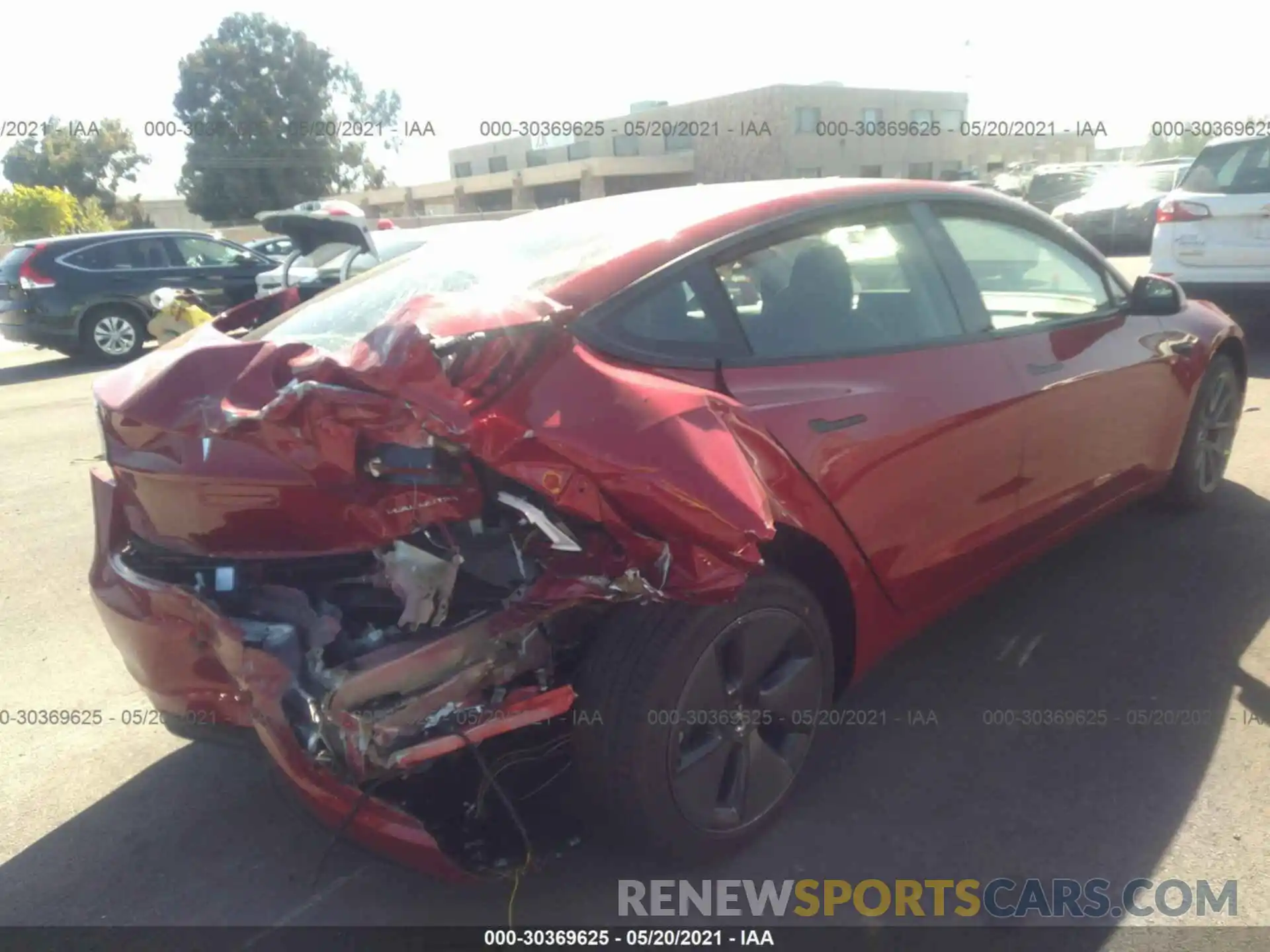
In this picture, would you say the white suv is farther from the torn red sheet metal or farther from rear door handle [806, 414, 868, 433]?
the torn red sheet metal

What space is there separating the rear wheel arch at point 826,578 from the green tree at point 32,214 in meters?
29.2

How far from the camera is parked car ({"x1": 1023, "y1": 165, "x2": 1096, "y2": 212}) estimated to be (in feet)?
70.7

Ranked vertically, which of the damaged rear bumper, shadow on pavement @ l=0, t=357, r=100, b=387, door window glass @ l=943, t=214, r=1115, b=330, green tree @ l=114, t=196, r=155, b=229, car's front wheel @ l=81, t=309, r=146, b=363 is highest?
door window glass @ l=943, t=214, r=1115, b=330

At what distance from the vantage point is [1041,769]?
121 inches

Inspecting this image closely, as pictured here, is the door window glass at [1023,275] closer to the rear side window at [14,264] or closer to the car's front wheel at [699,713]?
the car's front wheel at [699,713]

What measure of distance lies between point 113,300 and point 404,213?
4275 centimetres

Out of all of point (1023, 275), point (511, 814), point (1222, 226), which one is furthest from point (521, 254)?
point (1222, 226)

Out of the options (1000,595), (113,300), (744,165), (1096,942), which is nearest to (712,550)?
(1096,942)

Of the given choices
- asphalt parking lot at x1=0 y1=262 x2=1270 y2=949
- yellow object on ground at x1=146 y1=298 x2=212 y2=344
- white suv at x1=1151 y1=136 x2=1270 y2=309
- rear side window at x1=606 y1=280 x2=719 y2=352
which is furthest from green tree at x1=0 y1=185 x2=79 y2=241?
rear side window at x1=606 y1=280 x2=719 y2=352

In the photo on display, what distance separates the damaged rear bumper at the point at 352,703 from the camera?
218 centimetres

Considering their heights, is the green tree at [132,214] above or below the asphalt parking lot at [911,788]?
below

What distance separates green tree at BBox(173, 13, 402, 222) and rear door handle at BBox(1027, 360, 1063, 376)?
43332 millimetres

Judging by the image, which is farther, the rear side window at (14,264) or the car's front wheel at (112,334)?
the car's front wheel at (112,334)

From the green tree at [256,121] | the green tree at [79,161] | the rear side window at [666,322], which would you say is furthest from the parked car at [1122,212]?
the green tree at [79,161]
